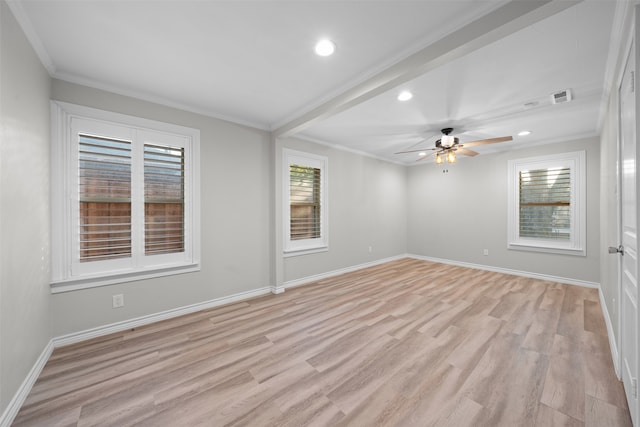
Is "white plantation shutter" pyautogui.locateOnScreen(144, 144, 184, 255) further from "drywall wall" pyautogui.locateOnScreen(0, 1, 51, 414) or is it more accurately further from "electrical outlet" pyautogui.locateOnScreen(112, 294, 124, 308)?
"drywall wall" pyautogui.locateOnScreen(0, 1, 51, 414)

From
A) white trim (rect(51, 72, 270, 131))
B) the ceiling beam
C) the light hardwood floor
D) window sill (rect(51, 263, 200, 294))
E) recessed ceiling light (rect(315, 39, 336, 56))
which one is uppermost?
recessed ceiling light (rect(315, 39, 336, 56))

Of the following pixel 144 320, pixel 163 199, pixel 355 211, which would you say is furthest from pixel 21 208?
pixel 355 211

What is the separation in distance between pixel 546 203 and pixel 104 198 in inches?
261

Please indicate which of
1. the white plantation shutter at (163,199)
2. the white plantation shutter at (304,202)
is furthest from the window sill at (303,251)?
the white plantation shutter at (163,199)

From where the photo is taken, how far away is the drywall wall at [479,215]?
426cm

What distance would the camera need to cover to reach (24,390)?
5.86 feet

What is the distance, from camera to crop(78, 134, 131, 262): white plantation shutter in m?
2.57

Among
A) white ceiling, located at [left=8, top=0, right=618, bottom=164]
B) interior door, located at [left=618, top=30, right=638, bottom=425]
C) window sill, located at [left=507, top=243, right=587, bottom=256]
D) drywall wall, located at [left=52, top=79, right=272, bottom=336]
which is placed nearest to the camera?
interior door, located at [left=618, top=30, right=638, bottom=425]

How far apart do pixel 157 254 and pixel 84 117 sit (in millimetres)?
1548

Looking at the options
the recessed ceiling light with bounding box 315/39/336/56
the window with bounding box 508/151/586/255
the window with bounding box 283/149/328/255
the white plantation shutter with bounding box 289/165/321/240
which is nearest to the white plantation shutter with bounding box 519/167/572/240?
the window with bounding box 508/151/586/255

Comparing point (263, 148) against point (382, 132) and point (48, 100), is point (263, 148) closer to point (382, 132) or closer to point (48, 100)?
point (382, 132)

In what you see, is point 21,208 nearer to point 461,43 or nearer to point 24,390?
point 24,390

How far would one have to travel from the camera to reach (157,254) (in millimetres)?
3006

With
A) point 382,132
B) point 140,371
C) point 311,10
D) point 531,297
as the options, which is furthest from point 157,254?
point 531,297
